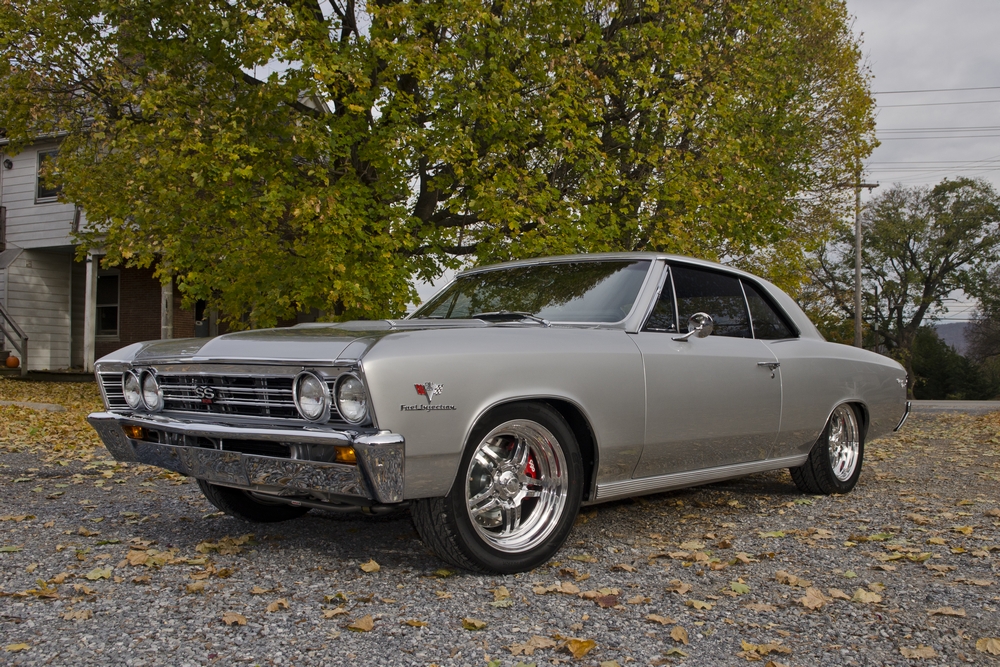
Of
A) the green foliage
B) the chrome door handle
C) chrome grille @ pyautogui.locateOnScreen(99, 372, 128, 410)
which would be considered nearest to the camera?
chrome grille @ pyautogui.locateOnScreen(99, 372, 128, 410)

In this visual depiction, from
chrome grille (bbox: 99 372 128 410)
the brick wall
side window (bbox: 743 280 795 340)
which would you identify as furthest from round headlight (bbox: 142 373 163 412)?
the brick wall

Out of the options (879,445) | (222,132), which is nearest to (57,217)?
(222,132)

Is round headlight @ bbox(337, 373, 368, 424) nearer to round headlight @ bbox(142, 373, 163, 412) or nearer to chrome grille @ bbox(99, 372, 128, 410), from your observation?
round headlight @ bbox(142, 373, 163, 412)

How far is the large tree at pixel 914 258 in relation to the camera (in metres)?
45.4

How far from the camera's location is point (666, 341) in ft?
15.8

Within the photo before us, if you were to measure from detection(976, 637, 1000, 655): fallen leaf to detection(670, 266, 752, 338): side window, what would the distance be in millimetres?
2233

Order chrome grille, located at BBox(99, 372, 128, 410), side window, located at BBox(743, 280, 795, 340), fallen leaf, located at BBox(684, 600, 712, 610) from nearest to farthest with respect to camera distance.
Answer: fallen leaf, located at BBox(684, 600, 712, 610), chrome grille, located at BBox(99, 372, 128, 410), side window, located at BBox(743, 280, 795, 340)

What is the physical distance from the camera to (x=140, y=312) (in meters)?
22.4

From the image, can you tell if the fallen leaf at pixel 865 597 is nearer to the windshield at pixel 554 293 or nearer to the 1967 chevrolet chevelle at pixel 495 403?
the 1967 chevrolet chevelle at pixel 495 403

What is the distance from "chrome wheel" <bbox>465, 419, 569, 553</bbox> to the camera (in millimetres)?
4086

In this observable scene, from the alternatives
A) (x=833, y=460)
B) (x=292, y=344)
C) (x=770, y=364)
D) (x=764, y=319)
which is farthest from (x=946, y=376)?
(x=292, y=344)

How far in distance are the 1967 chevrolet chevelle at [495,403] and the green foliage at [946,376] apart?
39.7 meters

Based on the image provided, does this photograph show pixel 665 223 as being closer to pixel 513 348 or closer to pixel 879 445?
pixel 879 445

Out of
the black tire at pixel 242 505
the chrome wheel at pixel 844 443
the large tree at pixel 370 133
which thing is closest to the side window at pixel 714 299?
the chrome wheel at pixel 844 443
